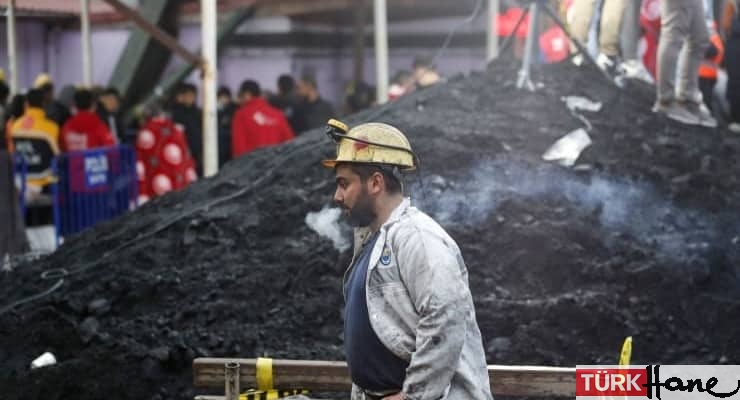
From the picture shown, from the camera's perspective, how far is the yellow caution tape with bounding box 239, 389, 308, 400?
17.5 ft

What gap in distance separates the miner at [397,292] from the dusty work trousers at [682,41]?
19.0ft

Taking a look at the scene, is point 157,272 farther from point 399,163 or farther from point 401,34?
point 401,34

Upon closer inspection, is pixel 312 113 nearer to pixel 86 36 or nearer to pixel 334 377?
pixel 86 36

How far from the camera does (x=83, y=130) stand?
11734mm

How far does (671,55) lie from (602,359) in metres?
3.60

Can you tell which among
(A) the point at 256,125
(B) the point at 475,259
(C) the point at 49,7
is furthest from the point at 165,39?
(C) the point at 49,7

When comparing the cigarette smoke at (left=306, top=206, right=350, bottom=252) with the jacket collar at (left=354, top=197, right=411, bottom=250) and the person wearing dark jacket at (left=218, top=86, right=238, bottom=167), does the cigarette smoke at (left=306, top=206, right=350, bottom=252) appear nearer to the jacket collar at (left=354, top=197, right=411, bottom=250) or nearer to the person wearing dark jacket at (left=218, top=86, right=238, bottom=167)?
the jacket collar at (left=354, top=197, right=411, bottom=250)

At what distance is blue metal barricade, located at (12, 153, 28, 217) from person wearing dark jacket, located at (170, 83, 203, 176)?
2.81 metres

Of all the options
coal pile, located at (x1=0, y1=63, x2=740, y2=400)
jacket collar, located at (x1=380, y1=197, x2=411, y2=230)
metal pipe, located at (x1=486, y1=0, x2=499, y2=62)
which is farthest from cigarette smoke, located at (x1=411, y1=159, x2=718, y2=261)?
metal pipe, located at (x1=486, y1=0, x2=499, y2=62)

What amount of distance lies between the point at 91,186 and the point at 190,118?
2.61 m

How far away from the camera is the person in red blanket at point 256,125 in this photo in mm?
12734

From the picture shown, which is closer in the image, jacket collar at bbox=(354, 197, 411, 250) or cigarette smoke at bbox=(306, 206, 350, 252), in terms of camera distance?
jacket collar at bbox=(354, 197, 411, 250)

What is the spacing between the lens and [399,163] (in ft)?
13.1

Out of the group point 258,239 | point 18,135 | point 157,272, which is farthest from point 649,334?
point 18,135
